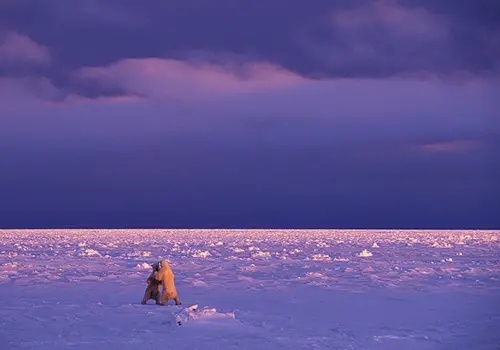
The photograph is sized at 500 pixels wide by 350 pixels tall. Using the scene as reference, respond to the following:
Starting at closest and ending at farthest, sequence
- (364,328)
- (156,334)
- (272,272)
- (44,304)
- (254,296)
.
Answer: (156,334)
(364,328)
(44,304)
(254,296)
(272,272)

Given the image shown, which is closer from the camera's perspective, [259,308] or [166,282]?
[166,282]

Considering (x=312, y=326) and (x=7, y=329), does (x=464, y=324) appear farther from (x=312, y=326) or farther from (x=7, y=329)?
(x=7, y=329)

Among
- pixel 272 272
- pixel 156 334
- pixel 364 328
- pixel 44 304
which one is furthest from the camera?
pixel 272 272

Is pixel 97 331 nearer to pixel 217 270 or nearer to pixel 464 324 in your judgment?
pixel 464 324

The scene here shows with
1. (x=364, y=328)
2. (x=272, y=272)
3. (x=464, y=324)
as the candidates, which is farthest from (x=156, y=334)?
(x=272, y=272)

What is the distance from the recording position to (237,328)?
9.99 metres

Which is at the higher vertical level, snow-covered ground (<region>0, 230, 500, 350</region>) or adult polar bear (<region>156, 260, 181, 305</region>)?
adult polar bear (<region>156, 260, 181, 305</region>)

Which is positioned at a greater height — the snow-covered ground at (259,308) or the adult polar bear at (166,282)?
the adult polar bear at (166,282)

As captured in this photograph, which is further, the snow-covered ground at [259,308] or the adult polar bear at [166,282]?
the adult polar bear at [166,282]

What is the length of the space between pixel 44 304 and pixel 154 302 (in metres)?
2.07

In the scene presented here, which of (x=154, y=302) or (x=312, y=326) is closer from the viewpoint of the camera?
(x=312, y=326)

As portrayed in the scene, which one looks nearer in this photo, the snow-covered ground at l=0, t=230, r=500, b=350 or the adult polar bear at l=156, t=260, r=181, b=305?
the snow-covered ground at l=0, t=230, r=500, b=350

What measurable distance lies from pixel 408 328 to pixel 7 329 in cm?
613

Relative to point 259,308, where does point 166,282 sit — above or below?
above
